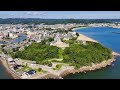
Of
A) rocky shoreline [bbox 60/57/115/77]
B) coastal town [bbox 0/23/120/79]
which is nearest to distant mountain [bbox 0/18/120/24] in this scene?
coastal town [bbox 0/23/120/79]

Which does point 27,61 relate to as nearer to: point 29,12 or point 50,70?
point 50,70

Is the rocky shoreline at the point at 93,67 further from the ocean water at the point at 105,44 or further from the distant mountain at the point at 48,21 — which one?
the distant mountain at the point at 48,21

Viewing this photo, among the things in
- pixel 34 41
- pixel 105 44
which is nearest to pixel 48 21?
pixel 34 41

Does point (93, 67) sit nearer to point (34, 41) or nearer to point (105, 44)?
point (105, 44)

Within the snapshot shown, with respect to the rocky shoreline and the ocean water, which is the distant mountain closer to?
the ocean water

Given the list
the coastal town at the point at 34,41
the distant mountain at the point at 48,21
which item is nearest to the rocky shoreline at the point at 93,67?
the coastal town at the point at 34,41
